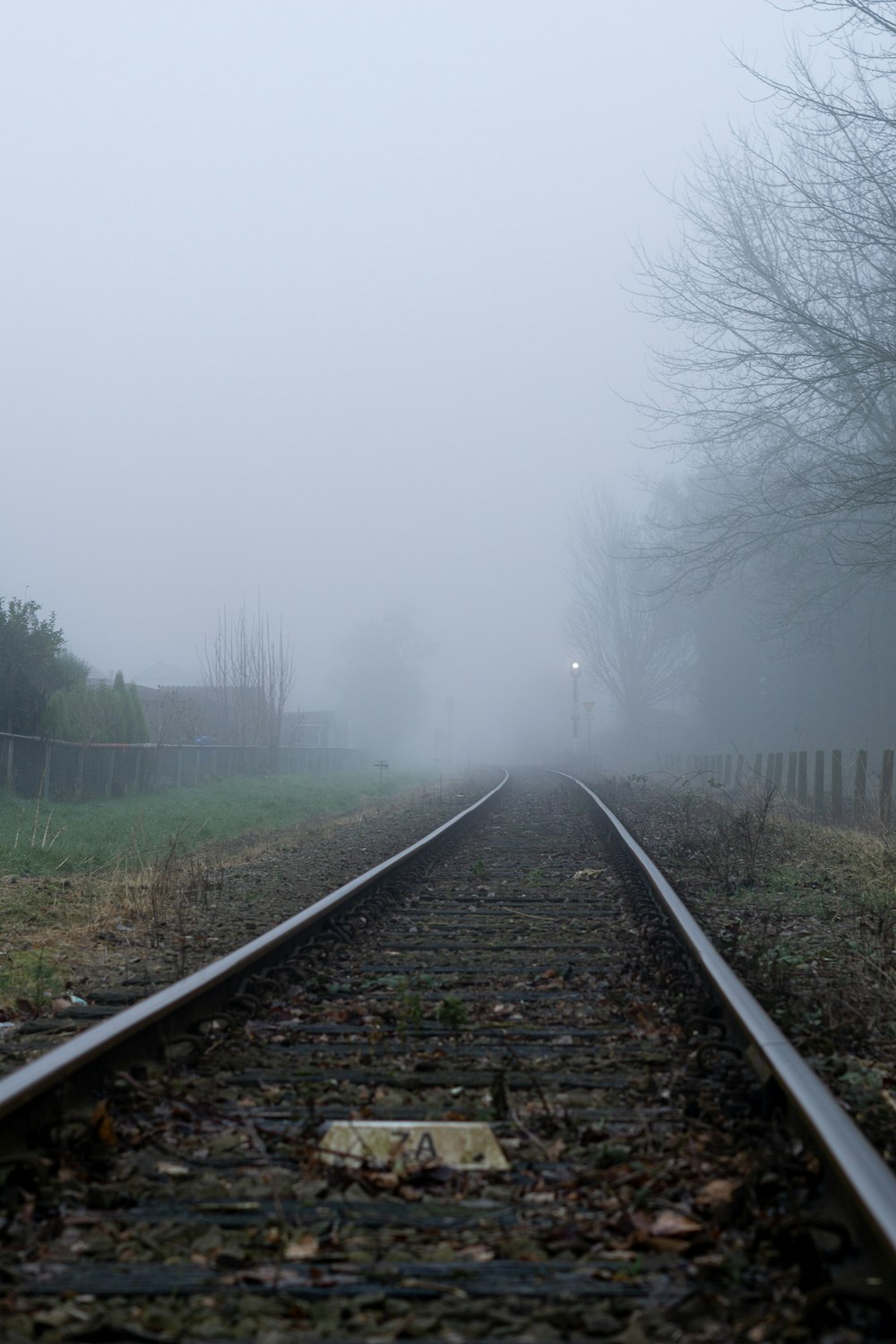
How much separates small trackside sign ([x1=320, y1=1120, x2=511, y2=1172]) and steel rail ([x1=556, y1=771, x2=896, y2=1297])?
0.84 m

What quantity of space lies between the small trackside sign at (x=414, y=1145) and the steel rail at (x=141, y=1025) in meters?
0.80

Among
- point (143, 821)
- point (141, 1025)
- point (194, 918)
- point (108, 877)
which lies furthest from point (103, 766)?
point (141, 1025)

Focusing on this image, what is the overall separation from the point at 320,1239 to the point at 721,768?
99.9 ft

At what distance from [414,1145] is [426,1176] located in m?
0.20

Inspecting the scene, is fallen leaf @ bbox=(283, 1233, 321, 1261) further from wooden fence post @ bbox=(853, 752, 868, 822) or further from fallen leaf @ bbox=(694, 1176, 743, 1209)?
wooden fence post @ bbox=(853, 752, 868, 822)

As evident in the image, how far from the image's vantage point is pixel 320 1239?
9.37ft

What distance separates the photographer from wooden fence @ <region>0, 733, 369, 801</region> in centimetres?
1917

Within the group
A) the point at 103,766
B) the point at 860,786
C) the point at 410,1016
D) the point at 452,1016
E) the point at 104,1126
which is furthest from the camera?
the point at 103,766

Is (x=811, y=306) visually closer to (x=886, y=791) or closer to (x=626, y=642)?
(x=886, y=791)

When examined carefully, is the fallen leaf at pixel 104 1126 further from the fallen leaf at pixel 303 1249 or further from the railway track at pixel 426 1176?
the fallen leaf at pixel 303 1249

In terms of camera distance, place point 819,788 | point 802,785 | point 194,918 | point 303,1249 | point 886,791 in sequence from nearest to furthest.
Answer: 1. point 303,1249
2. point 194,918
3. point 886,791
4. point 819,788
5. point 802,785

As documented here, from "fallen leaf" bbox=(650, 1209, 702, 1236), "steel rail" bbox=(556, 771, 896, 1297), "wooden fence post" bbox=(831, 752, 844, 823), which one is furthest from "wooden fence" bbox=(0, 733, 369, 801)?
"fallen leaf" bbox=(650, 1209, 702, 1236)

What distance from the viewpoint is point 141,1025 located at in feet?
13.8

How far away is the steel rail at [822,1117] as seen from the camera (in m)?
2.45
